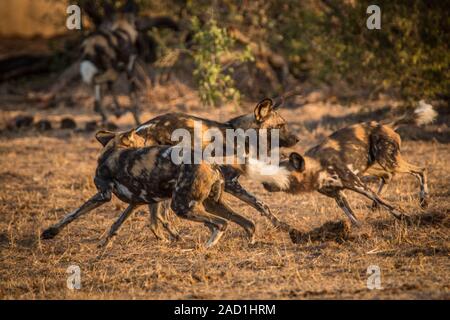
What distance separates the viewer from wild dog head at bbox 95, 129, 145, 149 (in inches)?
244

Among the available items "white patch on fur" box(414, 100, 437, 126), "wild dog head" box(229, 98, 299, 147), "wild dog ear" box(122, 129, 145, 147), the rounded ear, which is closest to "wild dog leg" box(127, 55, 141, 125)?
"wild dog head" box(229, 98, 299, 147)

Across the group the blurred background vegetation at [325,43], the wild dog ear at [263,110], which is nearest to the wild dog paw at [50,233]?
the wild dog ear at [263,110]

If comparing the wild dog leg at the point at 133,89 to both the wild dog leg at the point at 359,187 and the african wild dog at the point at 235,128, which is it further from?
the wild dog leg at the point at 359,187

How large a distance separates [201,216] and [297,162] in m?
1.02

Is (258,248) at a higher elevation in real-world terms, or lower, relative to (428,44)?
lower

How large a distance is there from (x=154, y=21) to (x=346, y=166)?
910cm

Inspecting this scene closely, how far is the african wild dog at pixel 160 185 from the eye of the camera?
5.54m

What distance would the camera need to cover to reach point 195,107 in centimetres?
1374

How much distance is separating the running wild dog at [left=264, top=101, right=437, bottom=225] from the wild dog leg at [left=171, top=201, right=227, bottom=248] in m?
0.58

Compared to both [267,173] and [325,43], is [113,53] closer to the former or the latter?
[325,43]

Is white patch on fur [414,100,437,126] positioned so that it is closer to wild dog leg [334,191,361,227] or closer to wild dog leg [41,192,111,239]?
wild dog leg [334,191,361,227]

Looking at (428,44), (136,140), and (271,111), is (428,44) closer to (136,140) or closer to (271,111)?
(271,111)

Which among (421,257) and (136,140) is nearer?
(421,257)
